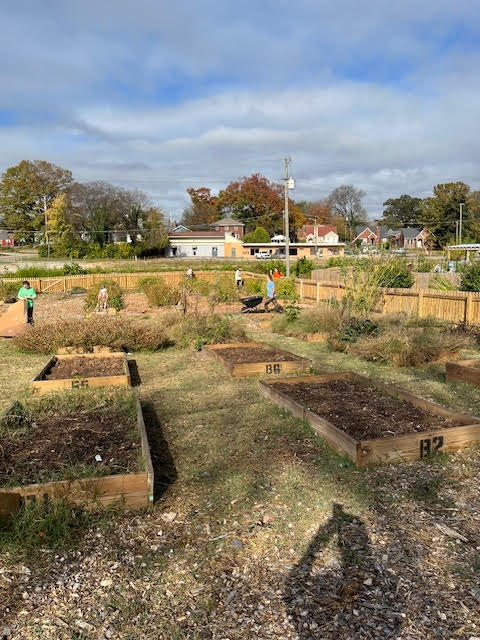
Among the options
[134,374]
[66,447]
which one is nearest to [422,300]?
[134,374]

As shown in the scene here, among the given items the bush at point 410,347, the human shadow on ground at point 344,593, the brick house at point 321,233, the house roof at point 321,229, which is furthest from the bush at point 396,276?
the house roof at point 321,229

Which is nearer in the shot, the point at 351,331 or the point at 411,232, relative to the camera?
the point at 351,331

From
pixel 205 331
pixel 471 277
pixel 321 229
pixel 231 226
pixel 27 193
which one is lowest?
pixel 205 331

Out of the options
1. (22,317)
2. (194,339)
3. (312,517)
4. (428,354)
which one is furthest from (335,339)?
(22,317)

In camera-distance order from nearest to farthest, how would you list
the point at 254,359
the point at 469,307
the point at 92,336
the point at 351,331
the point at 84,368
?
the point at 84,368, the point at 254,359, the point at 92,336, the point at 351,331, the point at 469,307

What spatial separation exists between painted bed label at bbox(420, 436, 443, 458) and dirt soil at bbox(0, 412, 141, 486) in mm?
2619

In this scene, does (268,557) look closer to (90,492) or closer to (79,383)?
(90,492)

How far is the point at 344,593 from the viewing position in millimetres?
3029

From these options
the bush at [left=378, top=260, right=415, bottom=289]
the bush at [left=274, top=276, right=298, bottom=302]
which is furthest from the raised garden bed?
the bush at [left=274, top=276, right=298, bottom=302]

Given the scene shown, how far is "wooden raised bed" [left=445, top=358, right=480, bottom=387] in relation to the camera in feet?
25.3

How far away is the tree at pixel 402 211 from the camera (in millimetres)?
112875

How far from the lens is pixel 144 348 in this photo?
11.3 metres

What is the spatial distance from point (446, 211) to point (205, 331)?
75.6 m

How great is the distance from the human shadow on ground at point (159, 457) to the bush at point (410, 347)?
185 inches
